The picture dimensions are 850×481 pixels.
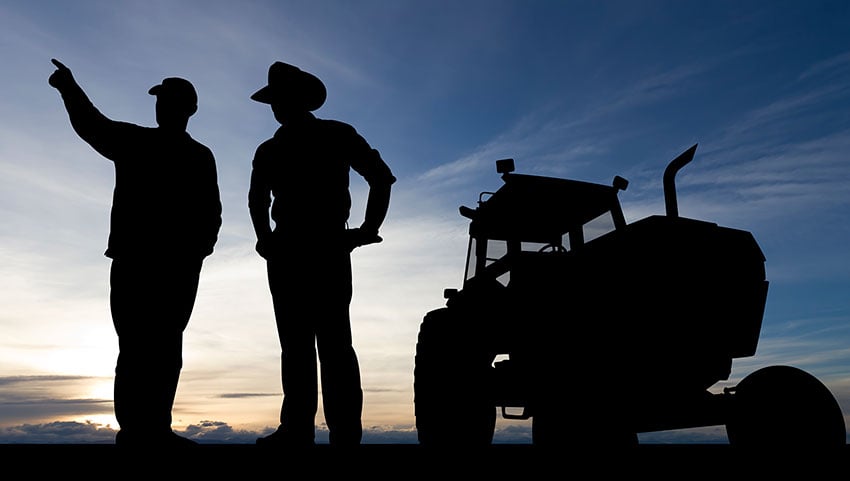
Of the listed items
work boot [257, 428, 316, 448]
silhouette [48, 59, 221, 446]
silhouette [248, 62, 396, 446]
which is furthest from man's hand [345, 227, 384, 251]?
work boot [257, 428, 316, 448]

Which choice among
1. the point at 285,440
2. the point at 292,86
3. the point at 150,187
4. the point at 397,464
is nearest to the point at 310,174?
the point at 292,86

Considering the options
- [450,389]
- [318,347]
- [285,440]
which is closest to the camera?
[285,440]

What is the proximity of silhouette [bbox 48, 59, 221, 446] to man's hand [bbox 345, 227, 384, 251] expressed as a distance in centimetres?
96

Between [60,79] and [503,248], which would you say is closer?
[60,79]

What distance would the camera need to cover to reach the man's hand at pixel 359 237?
4602 millimetres

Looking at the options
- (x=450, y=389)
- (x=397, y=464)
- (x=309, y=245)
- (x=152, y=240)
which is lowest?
(x=397, y=464)

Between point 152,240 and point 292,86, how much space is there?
1284mm

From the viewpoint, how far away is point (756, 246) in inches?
207

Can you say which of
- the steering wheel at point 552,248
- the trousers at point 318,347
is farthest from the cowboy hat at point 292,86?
the steering wheel at point 552,248

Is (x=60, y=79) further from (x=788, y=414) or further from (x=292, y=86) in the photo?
(x=788, y=414)

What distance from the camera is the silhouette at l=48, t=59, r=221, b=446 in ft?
14.7

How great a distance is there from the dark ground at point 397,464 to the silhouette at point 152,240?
340 mm

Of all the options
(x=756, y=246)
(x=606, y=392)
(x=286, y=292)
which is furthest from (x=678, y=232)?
(x=286, y=292)

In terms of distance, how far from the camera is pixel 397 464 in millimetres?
4477
